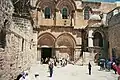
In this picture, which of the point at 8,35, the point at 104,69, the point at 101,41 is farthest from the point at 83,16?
the point at 8,35

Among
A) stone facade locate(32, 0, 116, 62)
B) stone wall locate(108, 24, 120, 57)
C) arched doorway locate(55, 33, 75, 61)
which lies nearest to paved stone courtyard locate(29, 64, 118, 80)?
stone wall locate(108, 24, 120, 57)

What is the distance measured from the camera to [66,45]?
32.4 metres

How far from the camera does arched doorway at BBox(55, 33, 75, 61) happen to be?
3212 cm

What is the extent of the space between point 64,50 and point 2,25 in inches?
929

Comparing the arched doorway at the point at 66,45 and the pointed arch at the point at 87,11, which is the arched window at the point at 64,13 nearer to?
the arched doorway at the point at 66,45

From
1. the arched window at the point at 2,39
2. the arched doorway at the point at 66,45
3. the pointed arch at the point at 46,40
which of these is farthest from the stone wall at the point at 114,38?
the arched window at the point at 2,39

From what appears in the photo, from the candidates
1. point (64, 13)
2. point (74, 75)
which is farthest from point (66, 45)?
point (74, 75)

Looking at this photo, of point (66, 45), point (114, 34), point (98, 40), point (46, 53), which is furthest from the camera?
point (46, 53)

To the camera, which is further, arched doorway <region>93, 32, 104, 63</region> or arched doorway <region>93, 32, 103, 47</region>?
arched doorway <region>93, 32, 103, 47</region>

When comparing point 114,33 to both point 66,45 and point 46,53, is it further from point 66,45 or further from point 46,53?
point 46,53

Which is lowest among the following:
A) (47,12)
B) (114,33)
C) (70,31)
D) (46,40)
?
(46,40)

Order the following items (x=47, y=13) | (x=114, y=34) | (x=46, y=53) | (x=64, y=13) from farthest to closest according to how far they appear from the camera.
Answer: (x=64, y=13) < (x=47, y=13) < (x=46, y=53) < (x=114, y=34)

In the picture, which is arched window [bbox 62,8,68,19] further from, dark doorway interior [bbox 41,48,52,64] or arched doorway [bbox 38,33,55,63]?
dark doorway interior [bbox 41,48,52,64]

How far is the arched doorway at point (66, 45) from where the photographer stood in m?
32.1
